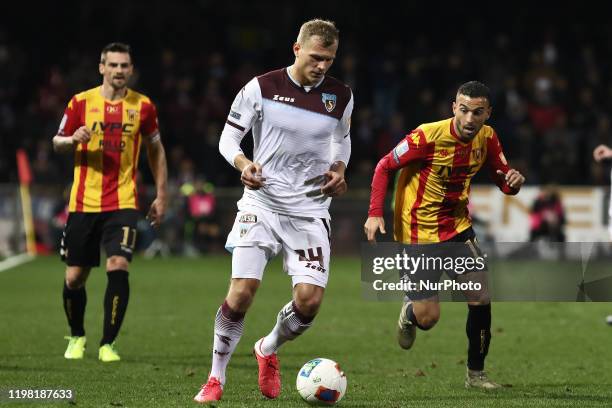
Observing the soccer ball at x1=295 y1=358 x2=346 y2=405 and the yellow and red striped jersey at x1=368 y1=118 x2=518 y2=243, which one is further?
the yellow and red striped jersey at x1=368 y1=118 x2=518 y2=243

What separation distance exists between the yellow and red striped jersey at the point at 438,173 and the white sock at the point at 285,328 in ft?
3.57

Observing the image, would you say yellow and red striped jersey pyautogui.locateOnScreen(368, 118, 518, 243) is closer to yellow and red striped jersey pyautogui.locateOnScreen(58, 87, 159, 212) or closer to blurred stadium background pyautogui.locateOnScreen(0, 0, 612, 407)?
yellow and red striped jersey pyautogui.locateOnScreen(58, 87, 159, 212)

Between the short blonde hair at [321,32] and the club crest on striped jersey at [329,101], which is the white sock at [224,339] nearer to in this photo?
the club crest on striped jersey at [329,101]

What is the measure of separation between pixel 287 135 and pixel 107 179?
2650 mm

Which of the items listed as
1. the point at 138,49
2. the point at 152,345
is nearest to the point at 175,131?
the point at 138,49

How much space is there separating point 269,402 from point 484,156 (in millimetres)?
2316

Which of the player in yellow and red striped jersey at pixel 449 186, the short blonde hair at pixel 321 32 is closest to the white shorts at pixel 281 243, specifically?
the player in yellow and red striped jersey at pixel 449 186

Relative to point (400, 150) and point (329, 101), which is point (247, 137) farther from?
point (329, 101)

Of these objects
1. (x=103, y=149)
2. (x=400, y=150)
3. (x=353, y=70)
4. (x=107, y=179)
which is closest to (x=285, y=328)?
(x=400, y=150)

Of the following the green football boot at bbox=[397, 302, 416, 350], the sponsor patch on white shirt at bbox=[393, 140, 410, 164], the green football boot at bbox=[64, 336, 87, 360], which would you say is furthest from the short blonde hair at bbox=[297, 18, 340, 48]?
the green football boot at bbox=[64, 336, 87, 360]

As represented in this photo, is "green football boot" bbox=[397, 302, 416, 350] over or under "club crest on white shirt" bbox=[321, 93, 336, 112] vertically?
under

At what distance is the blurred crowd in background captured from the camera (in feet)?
76.5

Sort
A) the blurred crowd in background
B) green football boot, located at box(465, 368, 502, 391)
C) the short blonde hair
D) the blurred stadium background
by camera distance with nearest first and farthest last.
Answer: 1. the short blonde hair
2. green football boot, located at box(465, 368, 502, 391)
3. the blurred stadium background
4. the blurred crowd in background

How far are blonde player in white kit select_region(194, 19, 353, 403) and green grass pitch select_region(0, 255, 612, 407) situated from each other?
20.6 inches
